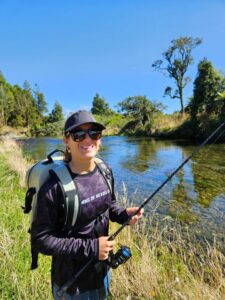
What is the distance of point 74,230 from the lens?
195cm

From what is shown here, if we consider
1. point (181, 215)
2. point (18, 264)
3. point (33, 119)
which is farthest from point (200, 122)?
point (33, 119)

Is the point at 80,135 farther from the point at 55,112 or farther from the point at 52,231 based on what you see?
the point at 55,112

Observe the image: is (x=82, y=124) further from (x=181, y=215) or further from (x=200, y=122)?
(x=200, y=122)

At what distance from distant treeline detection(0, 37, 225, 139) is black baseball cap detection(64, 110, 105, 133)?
1008 mm

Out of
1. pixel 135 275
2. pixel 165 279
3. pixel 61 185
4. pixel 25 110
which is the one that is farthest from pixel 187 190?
pixel 25 110

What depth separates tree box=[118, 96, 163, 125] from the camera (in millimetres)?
51084

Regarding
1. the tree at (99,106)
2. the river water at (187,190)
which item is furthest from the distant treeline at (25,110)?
the river water at (187,190)

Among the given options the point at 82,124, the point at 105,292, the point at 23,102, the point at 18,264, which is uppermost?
the point at 23,102

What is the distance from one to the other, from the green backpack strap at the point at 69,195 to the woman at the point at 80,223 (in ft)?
0.12

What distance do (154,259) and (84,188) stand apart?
251cm

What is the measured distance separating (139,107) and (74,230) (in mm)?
53883

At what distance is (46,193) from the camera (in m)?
1.78

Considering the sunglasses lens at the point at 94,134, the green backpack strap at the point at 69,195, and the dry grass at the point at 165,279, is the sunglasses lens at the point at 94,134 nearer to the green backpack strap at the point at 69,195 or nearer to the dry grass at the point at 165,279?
the green backpack strap at the point at 69,195

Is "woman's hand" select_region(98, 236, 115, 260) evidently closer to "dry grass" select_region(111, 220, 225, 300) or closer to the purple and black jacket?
the purple and black jacket
